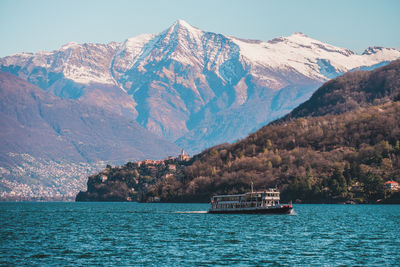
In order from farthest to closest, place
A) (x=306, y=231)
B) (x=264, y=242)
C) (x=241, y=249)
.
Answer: (x=306, y=231) → (x=264, y=242) → (x=241, y=249)

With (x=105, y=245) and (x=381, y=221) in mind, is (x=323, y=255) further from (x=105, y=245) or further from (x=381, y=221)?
(x=381, y=221)

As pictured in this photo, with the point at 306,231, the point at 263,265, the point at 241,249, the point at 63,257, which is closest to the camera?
the point at 263,265

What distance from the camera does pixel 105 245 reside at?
13075 centimetres

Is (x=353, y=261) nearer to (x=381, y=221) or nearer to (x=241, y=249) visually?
(x=241, y=249)

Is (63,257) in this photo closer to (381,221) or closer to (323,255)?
(323,255)

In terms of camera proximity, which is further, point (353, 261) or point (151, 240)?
point (151, 240)

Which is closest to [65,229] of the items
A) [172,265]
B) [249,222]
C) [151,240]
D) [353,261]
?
[151,240]

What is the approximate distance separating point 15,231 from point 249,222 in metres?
65.0

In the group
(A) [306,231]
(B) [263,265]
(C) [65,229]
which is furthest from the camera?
(C) [65,229]

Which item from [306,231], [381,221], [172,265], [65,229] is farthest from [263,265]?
[381,221]

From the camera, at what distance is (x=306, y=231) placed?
159m

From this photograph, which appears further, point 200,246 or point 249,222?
point 249,222

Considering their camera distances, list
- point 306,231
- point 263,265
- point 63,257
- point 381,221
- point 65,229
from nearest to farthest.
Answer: point 263,265, point 63,257, point 306,231, point 65,229, point 381,221

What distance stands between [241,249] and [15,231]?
6765 cm
